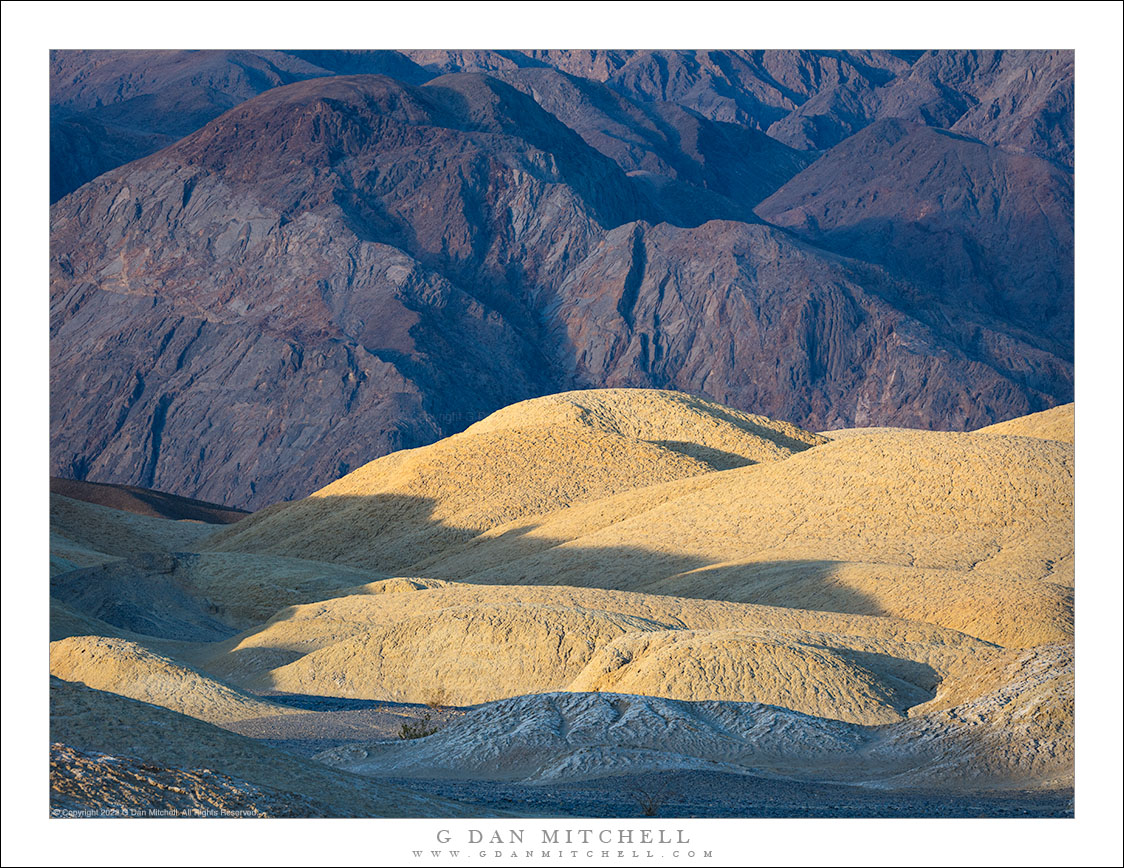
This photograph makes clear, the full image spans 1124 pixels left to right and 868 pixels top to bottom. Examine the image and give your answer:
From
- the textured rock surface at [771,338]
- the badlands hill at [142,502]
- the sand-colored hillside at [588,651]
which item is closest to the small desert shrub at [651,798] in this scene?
the sand-colored hillside at [588,651]

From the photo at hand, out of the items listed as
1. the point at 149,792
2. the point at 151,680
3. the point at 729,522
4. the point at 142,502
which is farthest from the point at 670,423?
the point at 149,792

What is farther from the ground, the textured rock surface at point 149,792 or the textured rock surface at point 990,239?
the textured rock surface at point 990,239

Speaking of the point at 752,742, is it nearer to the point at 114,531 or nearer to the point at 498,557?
the point at 498,557

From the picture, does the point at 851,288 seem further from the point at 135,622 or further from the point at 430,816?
the point at 430,816

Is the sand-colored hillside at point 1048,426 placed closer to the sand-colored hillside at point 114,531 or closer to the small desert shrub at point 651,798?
the sand-colored hillside at point 114,531

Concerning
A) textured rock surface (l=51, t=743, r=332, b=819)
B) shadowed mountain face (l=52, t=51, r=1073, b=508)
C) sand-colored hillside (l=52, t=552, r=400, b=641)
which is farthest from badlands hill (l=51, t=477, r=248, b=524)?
textured rock surface (l=51, t=743, r=332, b=819)
